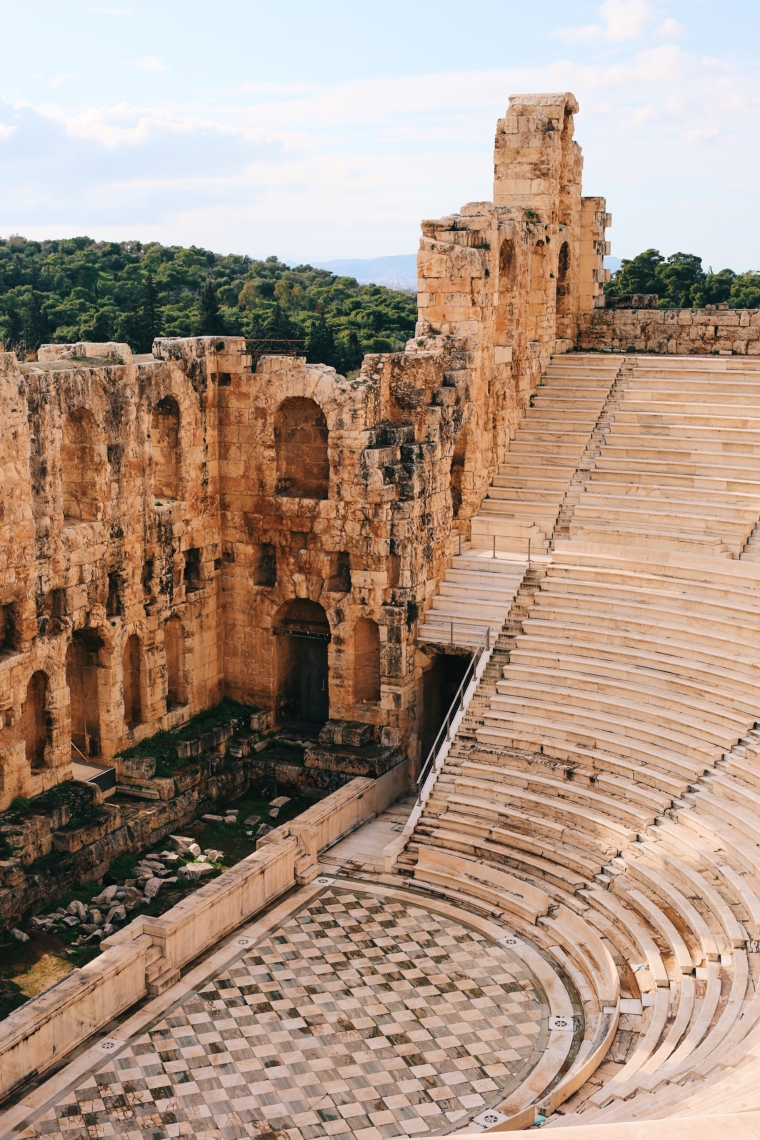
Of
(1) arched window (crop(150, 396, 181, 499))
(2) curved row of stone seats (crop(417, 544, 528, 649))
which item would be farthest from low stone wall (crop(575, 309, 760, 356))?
(1) arched window (crop(150, 396, 181, 499))

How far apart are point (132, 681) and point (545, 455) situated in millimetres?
9125

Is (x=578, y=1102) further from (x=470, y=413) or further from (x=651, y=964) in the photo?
(x=470, y=413)

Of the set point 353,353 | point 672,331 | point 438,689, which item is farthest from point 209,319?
point 438,689

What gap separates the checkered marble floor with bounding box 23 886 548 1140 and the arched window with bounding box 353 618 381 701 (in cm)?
571

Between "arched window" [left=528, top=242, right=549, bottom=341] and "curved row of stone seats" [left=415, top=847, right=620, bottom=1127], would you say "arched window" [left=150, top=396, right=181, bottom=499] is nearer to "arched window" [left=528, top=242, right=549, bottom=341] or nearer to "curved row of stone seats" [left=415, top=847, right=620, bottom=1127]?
"curved row of stone seats" [left=415, top=847, right=620, bottom=1127]

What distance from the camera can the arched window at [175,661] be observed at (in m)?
24.7

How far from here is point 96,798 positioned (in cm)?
2141

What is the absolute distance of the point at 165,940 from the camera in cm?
1778

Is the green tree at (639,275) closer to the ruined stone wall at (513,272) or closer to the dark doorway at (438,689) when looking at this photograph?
the ruined stone wall at (513,272)

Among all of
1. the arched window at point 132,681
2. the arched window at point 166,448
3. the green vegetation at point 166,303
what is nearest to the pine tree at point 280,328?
the green vegetation at point 166,303

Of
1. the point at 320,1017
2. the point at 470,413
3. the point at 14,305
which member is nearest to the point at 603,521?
the point at 470,413

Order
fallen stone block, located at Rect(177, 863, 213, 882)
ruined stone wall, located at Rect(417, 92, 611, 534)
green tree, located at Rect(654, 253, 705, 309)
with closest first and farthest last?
fallen stone block, located at Rect(177, 863, 213, 882) < ruined stone wall, located at Rect(417, 92, 611, 534) < green tree, located at Rect(654, 253, 705, 309)

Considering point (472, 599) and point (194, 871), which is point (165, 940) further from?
point (472, 599)

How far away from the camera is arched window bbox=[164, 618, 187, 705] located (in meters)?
24.7
